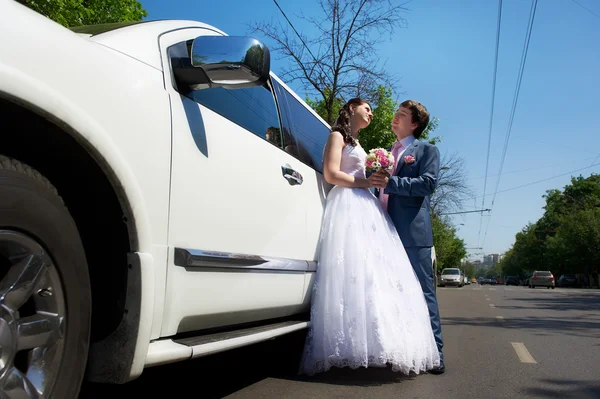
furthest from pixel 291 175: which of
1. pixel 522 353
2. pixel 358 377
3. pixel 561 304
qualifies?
pixel 561 304

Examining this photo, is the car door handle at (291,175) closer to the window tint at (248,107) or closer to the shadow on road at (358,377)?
the window tint at (248,107)

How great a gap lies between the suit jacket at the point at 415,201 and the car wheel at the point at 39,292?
9.43ft

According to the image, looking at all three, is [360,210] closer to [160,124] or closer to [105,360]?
[160,124]

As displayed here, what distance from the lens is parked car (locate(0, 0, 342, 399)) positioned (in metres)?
1.50

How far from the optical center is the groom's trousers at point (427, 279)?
421cm

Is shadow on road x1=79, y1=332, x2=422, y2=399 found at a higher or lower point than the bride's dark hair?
lower

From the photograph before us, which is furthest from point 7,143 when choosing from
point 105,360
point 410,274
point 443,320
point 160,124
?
point 443,320

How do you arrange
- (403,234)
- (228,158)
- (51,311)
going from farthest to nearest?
(403,234) → (228,158) → (51,311)

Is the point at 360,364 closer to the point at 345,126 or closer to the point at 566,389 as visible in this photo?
the point at 566,389

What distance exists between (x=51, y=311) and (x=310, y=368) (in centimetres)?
240

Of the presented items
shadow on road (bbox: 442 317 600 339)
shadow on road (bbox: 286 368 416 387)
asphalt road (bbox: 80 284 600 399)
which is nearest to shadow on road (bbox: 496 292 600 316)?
shadow on road (bbox: 442 317 600 339)

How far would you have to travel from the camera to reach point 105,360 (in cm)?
186

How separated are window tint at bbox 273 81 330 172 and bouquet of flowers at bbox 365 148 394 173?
41 cm

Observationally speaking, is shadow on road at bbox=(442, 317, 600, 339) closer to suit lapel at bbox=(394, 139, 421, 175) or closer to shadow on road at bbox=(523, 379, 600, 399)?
shadow on road at bbox=(523, 379, 600, 399)
